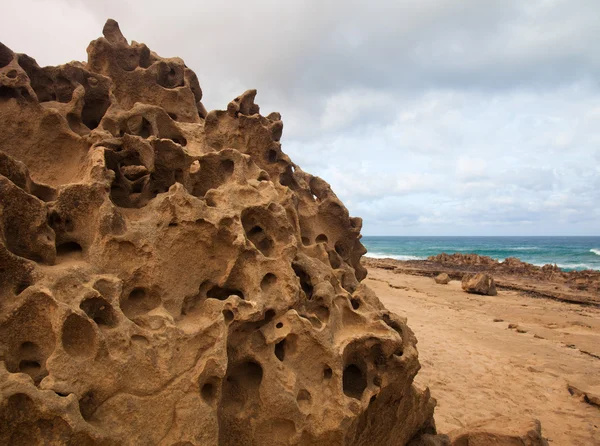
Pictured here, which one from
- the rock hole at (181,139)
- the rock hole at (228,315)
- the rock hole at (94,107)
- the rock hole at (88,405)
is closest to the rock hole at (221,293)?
the rock hole at (228,315)

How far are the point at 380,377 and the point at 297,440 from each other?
3.05 feet

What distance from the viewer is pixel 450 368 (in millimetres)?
7199

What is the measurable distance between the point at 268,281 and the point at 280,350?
0.57 meters

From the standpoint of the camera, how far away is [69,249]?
2994 millimetres

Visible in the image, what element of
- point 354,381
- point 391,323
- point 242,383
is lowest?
point 354,381

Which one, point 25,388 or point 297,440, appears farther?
point 297,440

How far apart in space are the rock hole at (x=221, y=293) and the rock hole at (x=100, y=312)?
0.83 m

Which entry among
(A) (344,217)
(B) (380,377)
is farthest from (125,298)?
(A) (344,217)

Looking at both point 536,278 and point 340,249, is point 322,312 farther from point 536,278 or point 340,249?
point 536,278

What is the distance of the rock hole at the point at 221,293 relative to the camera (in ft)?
10.9

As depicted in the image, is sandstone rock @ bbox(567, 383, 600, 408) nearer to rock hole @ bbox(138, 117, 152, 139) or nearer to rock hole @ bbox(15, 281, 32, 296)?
rock hole @ bbox(138, 117, 152, 139)

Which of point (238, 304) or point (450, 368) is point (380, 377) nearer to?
point (238, 304)

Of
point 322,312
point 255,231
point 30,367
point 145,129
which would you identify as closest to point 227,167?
point 255,231

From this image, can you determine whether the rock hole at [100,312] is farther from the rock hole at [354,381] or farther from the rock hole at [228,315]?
the rock hole at [354,381]
